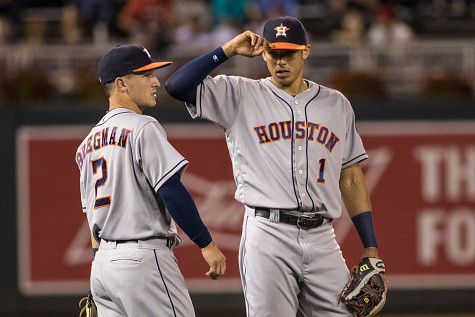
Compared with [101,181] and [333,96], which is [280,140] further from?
[101,181]

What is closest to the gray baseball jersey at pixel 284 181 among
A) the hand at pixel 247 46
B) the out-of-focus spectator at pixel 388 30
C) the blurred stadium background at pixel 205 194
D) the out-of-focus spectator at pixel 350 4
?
the hand at pixel 247 46

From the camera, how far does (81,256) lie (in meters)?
7.39

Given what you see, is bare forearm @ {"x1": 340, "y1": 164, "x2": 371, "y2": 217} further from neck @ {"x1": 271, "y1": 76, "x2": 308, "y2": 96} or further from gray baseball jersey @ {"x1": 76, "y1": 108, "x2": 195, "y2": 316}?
gray baseball jersey @ {"x1": 76, "y1": 108, "x2": 195, "y2": 316}

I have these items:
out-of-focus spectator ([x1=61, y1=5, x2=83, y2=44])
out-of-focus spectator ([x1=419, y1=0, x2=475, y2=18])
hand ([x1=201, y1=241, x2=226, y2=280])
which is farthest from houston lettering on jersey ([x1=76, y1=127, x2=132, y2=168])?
out-of-focus spectator ([x1=419, y1=0, x2=475, y2=18])

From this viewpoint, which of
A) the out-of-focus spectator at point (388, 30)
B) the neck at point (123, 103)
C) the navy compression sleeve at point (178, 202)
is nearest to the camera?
the navy compression sleeve at point (178, 202)

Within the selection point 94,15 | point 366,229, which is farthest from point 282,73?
point 94,15

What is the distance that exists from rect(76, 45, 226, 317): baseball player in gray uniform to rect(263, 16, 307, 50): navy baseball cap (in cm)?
65

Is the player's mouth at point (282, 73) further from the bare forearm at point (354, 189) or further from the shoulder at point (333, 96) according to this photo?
the bare forearm at point (354, 189)

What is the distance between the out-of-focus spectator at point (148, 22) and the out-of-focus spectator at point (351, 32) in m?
1.92

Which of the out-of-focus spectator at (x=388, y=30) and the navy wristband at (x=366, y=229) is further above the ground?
the out-of-focus spectator at (x=388, y=30)

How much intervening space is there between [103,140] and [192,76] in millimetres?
548

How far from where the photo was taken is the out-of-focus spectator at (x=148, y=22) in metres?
8.41

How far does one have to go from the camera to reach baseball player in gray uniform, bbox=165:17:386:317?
3830 mm

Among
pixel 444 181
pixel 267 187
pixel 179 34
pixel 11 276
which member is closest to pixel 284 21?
pixel 267 187
